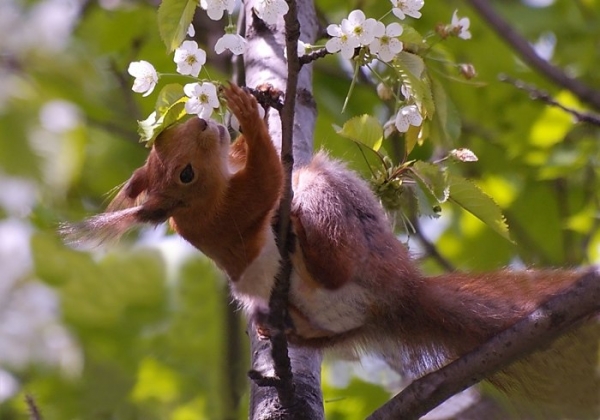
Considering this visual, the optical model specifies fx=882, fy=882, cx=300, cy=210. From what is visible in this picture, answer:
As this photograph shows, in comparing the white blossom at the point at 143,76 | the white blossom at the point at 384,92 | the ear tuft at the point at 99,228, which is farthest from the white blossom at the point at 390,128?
the ear tuft at the point at 99,228

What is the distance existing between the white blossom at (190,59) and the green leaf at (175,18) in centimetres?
7

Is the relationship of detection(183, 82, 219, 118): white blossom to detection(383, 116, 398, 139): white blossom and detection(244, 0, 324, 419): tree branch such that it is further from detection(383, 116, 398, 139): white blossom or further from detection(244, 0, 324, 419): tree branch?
detection(383, 116, 398, 139): white blossom

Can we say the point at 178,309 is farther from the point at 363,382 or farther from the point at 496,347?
the point at 496,347

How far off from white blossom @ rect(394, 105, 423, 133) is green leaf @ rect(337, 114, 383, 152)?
58 millimetres

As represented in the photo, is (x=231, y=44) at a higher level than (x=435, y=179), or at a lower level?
higher

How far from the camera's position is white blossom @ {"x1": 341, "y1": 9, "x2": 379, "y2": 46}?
219 centimetres

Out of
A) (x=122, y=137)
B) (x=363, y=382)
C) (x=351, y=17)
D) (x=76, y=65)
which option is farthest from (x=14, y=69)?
(x=122, y=137)

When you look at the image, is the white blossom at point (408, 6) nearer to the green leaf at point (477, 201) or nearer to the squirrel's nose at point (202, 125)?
the green leaf at point (477, 201)

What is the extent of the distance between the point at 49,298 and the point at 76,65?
13.1 feet

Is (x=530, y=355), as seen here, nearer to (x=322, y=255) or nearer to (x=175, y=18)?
(x=322, y=255)

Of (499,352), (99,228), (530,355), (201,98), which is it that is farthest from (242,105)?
(530,355)

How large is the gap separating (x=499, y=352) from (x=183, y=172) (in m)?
1.15

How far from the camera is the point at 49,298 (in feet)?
16.0

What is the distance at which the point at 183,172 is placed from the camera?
2.75 meters
